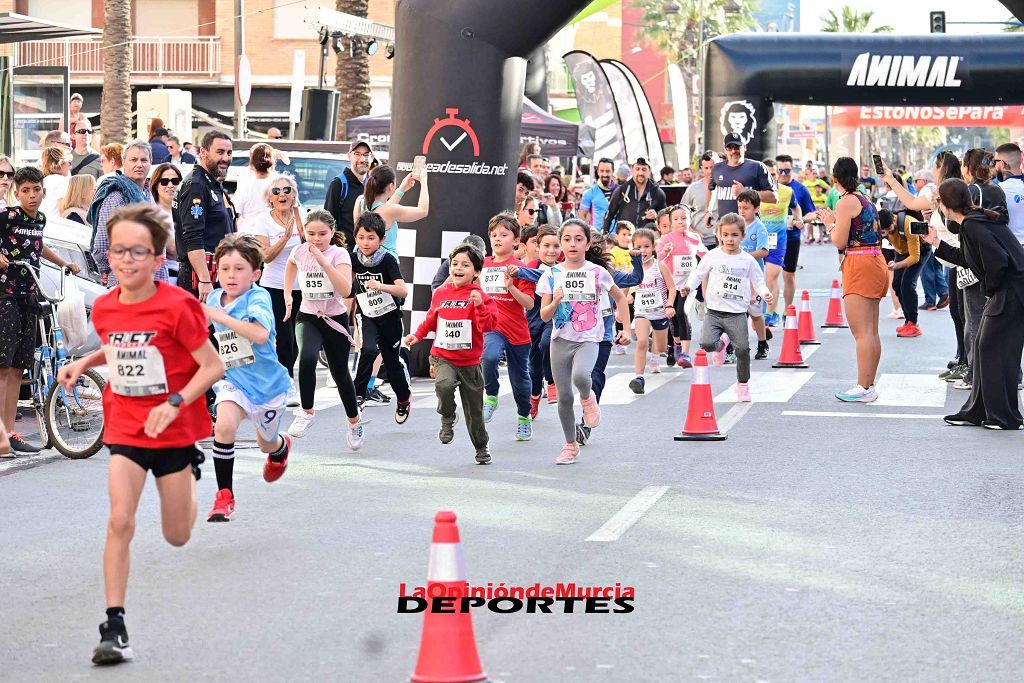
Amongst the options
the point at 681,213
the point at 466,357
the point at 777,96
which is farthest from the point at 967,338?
the point at 777,96

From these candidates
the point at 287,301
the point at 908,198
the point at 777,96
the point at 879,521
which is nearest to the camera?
the point at 879,521

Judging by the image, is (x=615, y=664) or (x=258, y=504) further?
(x=258, y=504)

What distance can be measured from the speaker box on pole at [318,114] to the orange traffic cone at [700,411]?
60.7ft

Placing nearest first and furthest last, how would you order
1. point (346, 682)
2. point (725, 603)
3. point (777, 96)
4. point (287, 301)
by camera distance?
point (346, 682) < point (725, 603) < point (287, 301) < point (777, 96)

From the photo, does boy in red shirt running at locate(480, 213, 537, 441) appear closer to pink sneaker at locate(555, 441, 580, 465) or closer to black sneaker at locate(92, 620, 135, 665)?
pink sneaker at locate(555, 441, 580, 465)

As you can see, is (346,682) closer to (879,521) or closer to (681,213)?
(879,521)

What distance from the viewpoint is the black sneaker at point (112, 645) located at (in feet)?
18.4

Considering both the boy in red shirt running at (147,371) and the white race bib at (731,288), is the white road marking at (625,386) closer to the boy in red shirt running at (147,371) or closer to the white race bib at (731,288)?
the white race bib at (731,288)

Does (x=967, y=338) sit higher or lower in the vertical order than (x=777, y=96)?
lower

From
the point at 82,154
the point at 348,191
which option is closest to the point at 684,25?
the point at 82,154

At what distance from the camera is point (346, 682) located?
5375mm

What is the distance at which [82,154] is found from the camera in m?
19.5

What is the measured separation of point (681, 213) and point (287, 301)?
626 centimetres

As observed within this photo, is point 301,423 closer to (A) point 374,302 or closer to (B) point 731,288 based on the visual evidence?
(A) point 374,302
